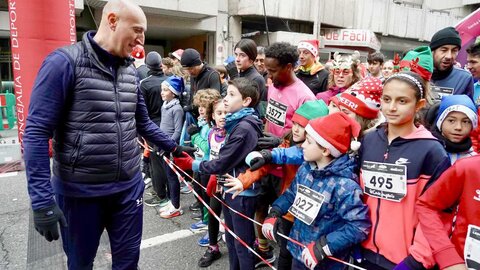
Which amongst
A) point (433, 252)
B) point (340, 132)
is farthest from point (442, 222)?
point (340, 132)

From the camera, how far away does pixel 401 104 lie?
1858mm

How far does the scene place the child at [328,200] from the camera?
A: 6.39 ft

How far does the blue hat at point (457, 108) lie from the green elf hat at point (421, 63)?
42 cm

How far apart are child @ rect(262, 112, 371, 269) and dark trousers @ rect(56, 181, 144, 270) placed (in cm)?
109

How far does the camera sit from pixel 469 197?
1579mm

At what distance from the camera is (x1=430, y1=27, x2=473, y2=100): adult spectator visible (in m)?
3.27

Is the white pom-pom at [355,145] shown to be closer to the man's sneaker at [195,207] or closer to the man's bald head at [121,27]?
the man's bald head at [121,27]

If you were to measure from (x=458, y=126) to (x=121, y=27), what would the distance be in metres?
2.21

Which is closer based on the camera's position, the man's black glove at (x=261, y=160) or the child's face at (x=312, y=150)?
the child's face at (x=312, y=150)

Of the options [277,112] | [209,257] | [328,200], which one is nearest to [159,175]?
[209,257]

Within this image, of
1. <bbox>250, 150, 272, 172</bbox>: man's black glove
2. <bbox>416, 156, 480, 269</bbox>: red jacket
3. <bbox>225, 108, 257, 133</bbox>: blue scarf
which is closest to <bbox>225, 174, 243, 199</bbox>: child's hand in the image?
<bbox>250, 150, 272, 172</bbox>: man's black glove

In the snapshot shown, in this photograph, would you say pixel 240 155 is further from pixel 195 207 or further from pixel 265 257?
pixel 195 207

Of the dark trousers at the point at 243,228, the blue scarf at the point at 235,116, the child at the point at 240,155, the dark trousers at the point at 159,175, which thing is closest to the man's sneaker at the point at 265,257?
the child at the point at 240,155

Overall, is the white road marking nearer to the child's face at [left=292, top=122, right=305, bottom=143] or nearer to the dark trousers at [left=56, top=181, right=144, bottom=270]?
the dark trousers at [left=56, top=181, right=144, bottom=270]
